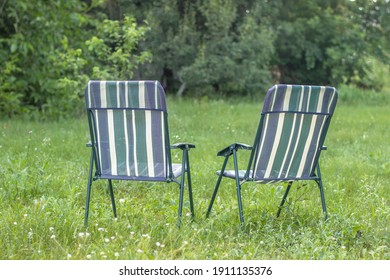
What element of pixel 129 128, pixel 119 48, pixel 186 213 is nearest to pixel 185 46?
pixel 119 48

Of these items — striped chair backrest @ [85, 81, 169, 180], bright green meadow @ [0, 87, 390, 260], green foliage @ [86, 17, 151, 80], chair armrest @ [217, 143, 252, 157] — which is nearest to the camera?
bright green meadow @ [0, 87, 390, 260]

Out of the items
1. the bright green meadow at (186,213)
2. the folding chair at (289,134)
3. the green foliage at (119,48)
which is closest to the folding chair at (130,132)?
the bright green meadow at (186,213)

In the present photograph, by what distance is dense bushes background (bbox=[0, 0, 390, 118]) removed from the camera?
10.1 m

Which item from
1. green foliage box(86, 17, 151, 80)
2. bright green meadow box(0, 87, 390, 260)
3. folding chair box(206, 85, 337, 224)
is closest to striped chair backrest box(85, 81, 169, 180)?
bright green meadow box(0, 87, 390, 260)

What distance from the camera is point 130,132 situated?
13.6 ft

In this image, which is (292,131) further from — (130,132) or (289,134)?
(130,132)

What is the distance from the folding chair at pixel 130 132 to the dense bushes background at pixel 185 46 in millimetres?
5781

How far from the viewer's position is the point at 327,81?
16938mm

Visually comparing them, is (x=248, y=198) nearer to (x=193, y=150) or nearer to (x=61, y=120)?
(x=193, y=150)

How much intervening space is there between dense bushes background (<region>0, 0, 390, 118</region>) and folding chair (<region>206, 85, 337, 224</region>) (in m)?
6.01

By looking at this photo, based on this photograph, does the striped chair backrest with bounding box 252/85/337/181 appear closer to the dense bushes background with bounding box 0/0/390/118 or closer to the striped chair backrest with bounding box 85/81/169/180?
the striped chair backrest with bounding box 85/81/169/180

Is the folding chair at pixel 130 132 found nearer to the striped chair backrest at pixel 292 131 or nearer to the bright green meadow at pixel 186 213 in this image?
the bright green meadow at pixel 186 213

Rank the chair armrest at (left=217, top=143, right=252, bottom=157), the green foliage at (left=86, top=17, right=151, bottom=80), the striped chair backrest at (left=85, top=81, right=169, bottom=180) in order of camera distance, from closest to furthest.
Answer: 1. the striped chair backrest at (left=85, top=81, right=169, bottom=180)
2. the chair armrest at (left=217, top=143, right=252, bottom=157)
3. the green foliage at (left=86, top=17, right=151, bottom=80)
